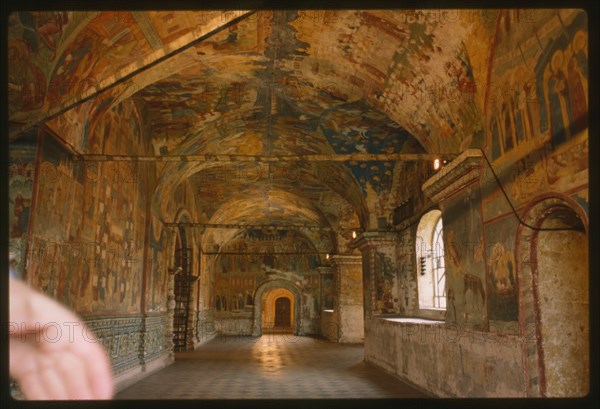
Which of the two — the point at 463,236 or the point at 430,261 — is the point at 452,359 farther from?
the point at 430,261

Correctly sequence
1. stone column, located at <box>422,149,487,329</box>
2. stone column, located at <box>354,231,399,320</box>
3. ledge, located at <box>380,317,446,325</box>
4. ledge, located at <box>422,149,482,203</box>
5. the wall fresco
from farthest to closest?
stone column, located at <box>354,231,399,320</box> < ledge, located at <box>380,317,446,325</box> < stone column, located at <box>422,149,487,329</box> < ledge, located at <box>422,149,482,203</box> < the wall fresco

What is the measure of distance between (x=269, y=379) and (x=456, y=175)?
6.52 metres

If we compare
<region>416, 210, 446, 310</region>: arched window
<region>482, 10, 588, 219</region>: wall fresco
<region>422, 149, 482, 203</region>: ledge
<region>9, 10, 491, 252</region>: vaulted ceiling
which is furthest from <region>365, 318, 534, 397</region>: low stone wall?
<region>9, 10, 491, 252</region>: vaulted ceiling

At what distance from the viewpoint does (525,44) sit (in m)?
6.52

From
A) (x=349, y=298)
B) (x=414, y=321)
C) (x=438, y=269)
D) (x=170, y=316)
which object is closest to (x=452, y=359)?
(x=414, y=321)

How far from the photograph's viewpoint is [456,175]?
858cm

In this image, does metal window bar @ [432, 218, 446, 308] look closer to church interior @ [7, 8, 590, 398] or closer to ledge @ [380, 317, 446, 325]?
church interior @ [7, 8, 590, 398]

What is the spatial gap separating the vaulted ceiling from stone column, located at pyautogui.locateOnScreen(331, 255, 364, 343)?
727cm

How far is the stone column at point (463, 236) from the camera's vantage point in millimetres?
8102

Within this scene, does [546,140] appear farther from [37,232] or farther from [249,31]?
[37,232]

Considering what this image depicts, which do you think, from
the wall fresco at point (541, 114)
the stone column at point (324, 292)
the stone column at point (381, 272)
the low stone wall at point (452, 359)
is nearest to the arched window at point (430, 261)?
the low stone wall at point (452, 359)

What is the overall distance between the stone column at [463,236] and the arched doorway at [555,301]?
133cm

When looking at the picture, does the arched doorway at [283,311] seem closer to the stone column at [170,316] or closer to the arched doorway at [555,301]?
the stone column at [170,316]

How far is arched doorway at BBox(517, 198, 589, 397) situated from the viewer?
6316 millimetres
